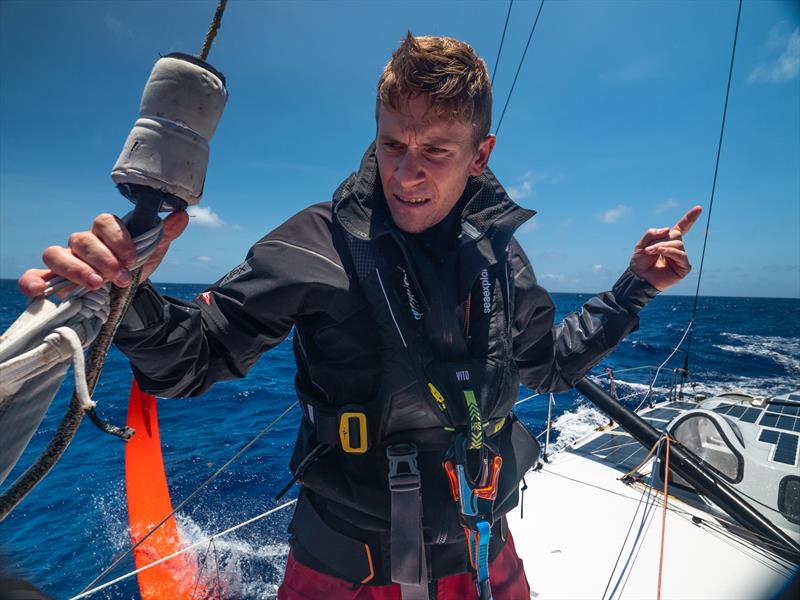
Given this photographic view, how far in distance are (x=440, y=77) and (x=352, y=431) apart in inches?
49.7

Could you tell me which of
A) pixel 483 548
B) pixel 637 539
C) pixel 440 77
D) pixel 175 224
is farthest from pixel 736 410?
pixel 175 224

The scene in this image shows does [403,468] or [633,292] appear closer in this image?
[403,468]

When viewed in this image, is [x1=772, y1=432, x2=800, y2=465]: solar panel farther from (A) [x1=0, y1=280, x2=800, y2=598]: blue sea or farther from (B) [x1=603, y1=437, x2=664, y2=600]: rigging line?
(A) [x1=0, y1=280, x2=800, y2=598]: blue sea

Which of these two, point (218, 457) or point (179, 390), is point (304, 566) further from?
point (218, 457)

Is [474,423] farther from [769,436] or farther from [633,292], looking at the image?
[769,436]

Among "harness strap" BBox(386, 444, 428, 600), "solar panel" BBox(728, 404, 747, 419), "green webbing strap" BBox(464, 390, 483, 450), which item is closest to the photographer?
"harness strap" BBox(386, 444, 428, 600)

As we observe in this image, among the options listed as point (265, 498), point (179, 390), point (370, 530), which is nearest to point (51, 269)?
point (179, 390)

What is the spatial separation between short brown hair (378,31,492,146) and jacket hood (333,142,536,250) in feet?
0.93

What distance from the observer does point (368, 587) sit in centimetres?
136

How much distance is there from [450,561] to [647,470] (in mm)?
4484

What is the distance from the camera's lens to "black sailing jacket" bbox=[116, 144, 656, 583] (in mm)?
1127

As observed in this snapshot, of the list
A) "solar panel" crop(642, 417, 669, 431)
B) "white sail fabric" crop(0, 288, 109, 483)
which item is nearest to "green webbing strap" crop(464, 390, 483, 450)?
"white sail fabric" crop(0, 288, 109, 483)

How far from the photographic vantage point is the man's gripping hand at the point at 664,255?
188cm

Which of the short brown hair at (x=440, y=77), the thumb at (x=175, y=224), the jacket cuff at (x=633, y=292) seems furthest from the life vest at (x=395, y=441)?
the jacket cuff at (x=633, y=292)
